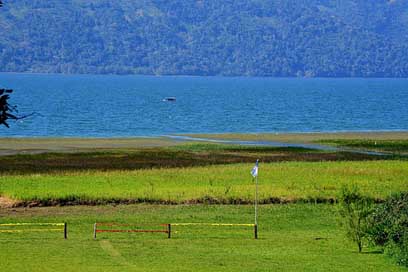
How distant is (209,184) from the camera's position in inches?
2159

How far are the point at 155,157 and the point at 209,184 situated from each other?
19.9 metres

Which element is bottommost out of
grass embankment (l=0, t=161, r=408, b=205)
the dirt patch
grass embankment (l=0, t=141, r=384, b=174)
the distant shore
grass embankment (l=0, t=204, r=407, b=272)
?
grass embankment (l=0, t=204, r=407, b=272)

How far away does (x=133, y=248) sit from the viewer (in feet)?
113

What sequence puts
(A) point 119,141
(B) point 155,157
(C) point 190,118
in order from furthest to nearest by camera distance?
(C) point 190,118 < (A) point 119,141 < (B) point 155,157

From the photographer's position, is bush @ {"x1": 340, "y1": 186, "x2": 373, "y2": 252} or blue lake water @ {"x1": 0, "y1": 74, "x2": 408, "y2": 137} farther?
blue lake water @ {"x1": 0, "y1": 74, "x2": 408, "y2": 137}

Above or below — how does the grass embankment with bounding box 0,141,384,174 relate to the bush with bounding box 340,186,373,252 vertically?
above

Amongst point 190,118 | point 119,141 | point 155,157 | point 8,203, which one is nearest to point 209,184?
point 8,203

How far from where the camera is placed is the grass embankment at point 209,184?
48719 millimetres

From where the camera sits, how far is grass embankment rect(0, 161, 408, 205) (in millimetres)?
48719

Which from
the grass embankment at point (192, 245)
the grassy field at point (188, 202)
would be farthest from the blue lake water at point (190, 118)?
the grass embankment at point (192, 245)

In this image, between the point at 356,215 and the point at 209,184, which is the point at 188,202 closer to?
the point at 209,184

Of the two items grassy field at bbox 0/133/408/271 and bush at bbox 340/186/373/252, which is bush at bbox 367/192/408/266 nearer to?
bush at bbox 340/186/373/252

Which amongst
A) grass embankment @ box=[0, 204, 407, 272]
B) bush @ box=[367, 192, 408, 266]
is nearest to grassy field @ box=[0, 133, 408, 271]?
grass embankment @ box=[0, 204, 407, 272]

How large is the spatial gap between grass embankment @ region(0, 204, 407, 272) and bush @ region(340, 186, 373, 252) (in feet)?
1.88
